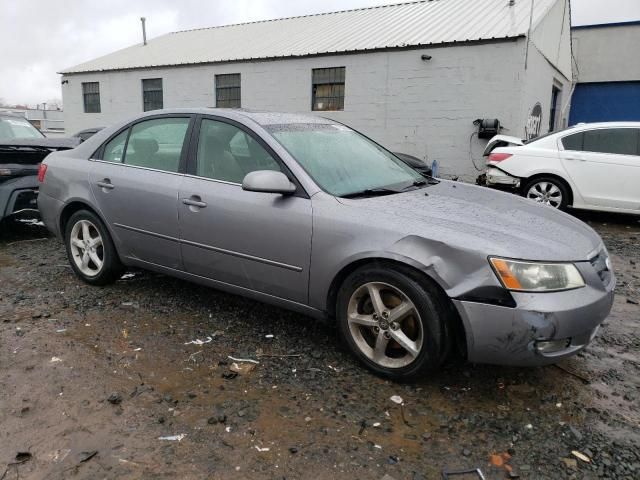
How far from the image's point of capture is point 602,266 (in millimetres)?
2863

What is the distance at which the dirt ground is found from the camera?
2.23m

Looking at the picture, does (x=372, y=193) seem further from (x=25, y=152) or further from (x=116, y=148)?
(x=25, y=152)

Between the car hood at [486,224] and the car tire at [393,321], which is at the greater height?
the car hood at [486,224]

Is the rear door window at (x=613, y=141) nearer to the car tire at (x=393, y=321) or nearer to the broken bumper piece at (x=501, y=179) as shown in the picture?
the broken bumper piece at (x=501, y=179)

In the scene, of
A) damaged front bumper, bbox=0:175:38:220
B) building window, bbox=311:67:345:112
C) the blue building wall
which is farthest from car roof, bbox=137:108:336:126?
the blue building wall

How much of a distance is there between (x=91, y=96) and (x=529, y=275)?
72.4 feet

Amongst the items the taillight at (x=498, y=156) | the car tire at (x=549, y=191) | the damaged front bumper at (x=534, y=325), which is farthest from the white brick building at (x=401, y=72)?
the damaged front bumper at (x=534, y=325)

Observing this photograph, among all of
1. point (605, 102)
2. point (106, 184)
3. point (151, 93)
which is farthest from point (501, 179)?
point (605, 102)

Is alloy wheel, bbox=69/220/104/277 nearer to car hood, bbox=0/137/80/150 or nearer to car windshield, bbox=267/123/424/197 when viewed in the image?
car windshield, bbox=267/123/424/197

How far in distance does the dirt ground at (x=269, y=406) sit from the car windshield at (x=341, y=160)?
111 centimetres

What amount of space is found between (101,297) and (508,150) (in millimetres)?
6508

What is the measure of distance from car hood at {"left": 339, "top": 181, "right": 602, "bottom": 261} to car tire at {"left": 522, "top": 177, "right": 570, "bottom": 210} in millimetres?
4635

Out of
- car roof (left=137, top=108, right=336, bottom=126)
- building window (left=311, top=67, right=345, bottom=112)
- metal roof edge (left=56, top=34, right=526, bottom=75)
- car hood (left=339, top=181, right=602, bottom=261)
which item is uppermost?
metal roof edge (left=56, top=34, right=526, bottom=75)

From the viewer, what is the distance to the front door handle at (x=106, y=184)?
3991mm
